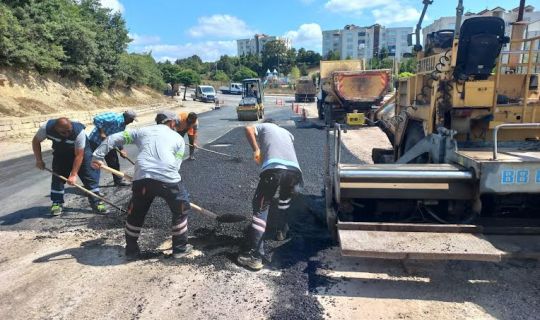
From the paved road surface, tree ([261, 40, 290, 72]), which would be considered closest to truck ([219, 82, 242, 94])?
tree ([261, 40, 290, 72])

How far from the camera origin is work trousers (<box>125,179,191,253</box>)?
3.70m

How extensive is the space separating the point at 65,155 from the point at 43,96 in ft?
44.6

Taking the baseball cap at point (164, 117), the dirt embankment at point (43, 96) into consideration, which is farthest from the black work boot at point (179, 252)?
the dirt embankment at point (43, 96)

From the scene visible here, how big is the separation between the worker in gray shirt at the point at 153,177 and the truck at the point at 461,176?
4.67 ft

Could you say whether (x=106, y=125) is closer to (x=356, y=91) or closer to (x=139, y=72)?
(x=356, y=91)

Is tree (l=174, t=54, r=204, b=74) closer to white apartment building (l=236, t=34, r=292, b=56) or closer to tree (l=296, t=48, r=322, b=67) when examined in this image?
tree (l=296, t=48, r=322, b=67)

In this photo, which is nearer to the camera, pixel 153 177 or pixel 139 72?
pixel 153 177

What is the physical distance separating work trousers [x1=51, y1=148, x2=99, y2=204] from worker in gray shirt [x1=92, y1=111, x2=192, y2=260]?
176cm

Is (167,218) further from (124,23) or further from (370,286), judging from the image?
(124,23)

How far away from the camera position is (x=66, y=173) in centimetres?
540

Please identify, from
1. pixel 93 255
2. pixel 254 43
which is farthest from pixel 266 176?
pixel 254 43

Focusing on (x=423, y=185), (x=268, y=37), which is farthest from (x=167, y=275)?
(x=268, y=37)

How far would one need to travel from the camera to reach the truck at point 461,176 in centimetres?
316

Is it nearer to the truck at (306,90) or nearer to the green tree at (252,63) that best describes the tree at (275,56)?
the green tree at (252,63)
